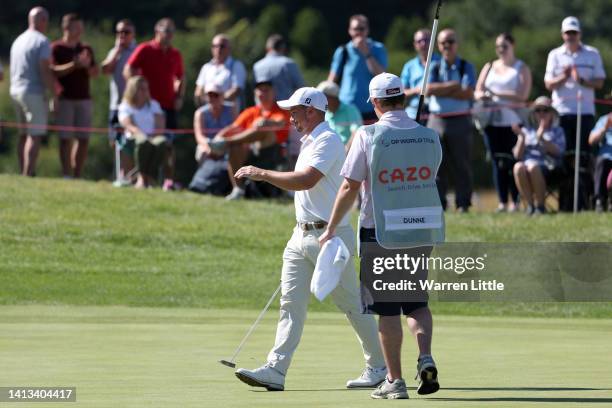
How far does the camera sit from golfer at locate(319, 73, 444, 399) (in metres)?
10.2

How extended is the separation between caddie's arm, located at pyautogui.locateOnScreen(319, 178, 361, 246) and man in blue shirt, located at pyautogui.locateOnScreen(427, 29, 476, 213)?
999cm

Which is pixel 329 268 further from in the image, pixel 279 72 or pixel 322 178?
pixel 279 72

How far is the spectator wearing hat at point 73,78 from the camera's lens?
2192cm

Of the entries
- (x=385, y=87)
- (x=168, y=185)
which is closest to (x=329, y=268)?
(x=385, y=87)

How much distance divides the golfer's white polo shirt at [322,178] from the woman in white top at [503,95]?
32.3 ft

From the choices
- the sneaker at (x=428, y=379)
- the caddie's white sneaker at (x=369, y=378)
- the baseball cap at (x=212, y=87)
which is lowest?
the caddie's white sneaker at (x=369, y=378)

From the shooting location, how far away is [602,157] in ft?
66.9

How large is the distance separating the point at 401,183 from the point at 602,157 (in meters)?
10.6

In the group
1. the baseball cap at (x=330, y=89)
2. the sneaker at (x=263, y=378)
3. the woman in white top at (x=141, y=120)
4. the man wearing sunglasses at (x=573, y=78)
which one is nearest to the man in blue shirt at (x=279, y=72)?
the woman in white top at (x=141, y=120)

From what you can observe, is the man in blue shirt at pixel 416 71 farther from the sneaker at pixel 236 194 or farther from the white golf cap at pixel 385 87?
the white golf cap at pixel 385 87

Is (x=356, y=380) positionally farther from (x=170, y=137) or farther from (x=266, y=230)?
(x=170, y=137)

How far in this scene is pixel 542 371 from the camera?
11445mm

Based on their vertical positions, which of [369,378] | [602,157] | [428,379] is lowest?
[369,378]

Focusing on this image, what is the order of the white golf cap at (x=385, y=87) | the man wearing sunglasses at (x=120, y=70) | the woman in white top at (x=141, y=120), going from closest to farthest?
1. the white golf cap at (x=385, y=87)
2. the woman in white top at (x=141, y=120)
3. the man wearing sunglasses at (x=120, y=70)
